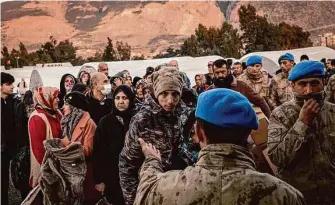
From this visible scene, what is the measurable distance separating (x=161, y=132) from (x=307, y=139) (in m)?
0.97

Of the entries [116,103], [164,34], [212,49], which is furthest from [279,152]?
[164,34]

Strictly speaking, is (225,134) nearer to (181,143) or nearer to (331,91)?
(181,143)

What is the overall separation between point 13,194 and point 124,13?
14802cm

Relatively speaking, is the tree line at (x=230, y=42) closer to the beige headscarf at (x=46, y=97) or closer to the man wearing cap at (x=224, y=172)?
the beige headscarf at (x=46, y=97)

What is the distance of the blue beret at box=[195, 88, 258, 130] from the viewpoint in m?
1.88

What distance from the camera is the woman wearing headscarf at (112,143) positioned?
443 centimetres

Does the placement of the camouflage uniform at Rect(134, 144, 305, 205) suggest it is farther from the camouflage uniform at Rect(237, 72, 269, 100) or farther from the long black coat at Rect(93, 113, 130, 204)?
the camouflage uniform at Rect(237, 72, 269, 100)

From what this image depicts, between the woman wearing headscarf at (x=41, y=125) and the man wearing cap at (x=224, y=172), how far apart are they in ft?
9.54

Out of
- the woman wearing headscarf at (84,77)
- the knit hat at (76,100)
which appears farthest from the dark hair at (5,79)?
the woman wearing headscarf at (84,77)

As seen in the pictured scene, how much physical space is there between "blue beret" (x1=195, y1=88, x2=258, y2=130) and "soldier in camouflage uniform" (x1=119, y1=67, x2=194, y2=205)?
1497 mm

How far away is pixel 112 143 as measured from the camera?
14.6 feet

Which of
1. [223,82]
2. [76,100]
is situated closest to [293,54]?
[223,82]

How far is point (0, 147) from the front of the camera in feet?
18.5

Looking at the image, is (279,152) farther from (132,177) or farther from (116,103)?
(116,103)
